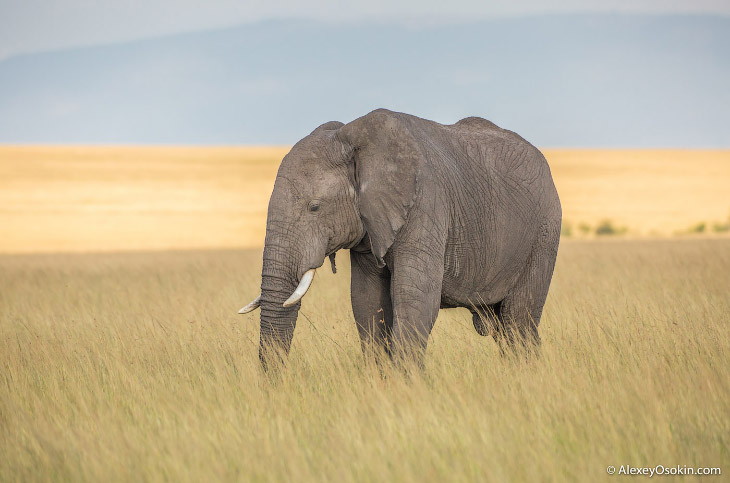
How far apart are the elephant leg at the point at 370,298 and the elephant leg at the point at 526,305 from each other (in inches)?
50.0

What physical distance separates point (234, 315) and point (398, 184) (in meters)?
4.53

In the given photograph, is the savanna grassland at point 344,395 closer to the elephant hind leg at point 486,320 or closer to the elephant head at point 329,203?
the elephant hind leg at point 486,320

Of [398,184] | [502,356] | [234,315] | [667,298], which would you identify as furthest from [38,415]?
[667,298]

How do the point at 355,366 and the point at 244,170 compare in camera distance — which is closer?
the point at 355,366

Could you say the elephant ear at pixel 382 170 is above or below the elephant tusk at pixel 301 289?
above

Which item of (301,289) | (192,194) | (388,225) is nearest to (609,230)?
(192,194)

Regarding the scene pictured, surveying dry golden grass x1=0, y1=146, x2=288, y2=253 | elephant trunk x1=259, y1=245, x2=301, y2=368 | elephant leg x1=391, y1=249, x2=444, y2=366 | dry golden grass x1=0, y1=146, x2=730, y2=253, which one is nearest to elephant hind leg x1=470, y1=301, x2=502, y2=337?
elephant leg x1=391, y1=249, x2=444, y2=366

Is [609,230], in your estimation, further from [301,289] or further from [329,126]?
[301,289]

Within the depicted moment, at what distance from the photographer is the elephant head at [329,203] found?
21.0 ft

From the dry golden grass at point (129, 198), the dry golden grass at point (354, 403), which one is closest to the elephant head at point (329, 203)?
the dry golden grass at point (354, 403)

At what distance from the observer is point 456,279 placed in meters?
7.28

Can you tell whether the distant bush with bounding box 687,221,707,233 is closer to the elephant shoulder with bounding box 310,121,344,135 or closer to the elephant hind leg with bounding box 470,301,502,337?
the elephant hind leg with bounding box 470,301,502,337

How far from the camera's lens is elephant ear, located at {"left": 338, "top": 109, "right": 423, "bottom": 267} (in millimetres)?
6516

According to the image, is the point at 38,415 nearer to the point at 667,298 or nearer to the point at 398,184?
the point at 398,184
